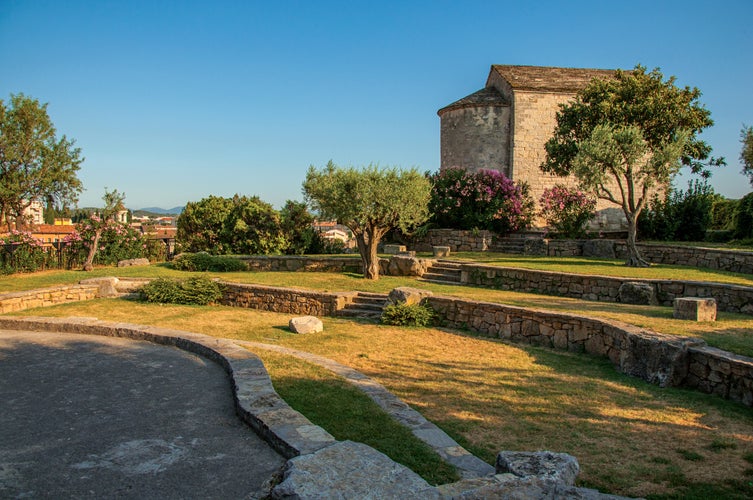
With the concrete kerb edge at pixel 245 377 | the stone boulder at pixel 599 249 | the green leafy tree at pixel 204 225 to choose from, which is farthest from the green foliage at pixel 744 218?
the concrete kerb edge at pixel 245 377

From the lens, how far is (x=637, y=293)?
13156mm

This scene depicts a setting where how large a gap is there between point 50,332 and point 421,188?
10968 mm

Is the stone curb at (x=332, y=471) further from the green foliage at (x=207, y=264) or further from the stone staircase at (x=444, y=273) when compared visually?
the green foliage at (x=207, y=264)

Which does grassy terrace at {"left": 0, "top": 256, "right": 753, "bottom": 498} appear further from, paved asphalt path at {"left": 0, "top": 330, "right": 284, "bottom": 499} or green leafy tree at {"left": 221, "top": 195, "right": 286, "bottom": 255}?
green leafy tree at {"left": 221, "top": 195, "right": 286, "bottom": 255}

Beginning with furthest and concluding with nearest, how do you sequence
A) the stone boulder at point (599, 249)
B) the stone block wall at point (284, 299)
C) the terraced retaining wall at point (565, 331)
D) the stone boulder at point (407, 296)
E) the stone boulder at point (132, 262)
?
1. the stone boulder at point (599, 249)
2. the stone boulder at point (132, 262)
3. the stone block wall at point (284, 299)
4. the stone boulder at point (407, 296)
5. the terraced retaining wall at point (565, 331)

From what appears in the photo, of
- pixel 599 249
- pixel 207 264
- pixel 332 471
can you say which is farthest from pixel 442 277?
pixel 332 471

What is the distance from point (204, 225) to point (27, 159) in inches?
346

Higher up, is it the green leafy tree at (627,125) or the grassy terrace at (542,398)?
the green leafy tree at (627,125)

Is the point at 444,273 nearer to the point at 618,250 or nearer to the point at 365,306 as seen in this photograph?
the point at 365,306

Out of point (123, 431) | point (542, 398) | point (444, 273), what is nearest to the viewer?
point (123, 431)

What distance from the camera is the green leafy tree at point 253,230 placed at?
23141mm

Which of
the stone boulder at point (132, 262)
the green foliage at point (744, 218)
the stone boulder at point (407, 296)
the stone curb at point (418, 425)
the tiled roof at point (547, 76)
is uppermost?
the tiled roof at point (547, 76)

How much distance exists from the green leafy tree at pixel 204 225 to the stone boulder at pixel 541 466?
68.6ft

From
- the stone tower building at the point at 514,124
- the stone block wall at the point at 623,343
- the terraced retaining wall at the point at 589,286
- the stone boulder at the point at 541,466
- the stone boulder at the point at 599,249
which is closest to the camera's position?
the stone boulder at the point at 541,466
